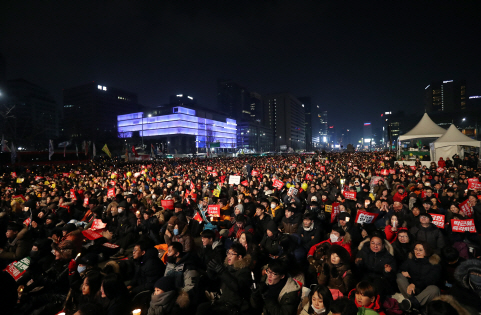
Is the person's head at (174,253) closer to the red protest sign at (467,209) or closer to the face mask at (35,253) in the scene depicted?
the face mask at (35,253)

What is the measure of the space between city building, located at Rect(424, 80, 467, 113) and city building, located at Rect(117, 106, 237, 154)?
12650 centimetres

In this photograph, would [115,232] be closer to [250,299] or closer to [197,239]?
[197,239]

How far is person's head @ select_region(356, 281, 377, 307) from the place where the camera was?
2855 millimetres

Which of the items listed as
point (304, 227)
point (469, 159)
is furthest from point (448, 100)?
point (304, 227)

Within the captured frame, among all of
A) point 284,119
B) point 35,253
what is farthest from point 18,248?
point 284,119

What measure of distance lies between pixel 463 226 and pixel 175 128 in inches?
3427

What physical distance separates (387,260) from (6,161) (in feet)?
106

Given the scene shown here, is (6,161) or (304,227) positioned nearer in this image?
(304,227)

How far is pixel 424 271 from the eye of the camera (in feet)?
12.1

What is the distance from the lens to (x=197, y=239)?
7.29m

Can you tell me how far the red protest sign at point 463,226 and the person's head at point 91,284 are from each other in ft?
21.2

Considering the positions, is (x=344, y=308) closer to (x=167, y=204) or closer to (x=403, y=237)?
(x=403, y=237)

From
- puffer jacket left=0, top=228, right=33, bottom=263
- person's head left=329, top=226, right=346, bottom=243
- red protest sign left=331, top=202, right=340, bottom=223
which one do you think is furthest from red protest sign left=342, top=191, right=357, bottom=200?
puffer jacket left=0, top=228, right=33, bottom=263

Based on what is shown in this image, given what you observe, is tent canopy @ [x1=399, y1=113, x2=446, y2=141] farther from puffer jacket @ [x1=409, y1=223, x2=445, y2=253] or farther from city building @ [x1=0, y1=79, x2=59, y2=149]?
city building @ [x1=0, y1=79, x2=59, y2=149]
